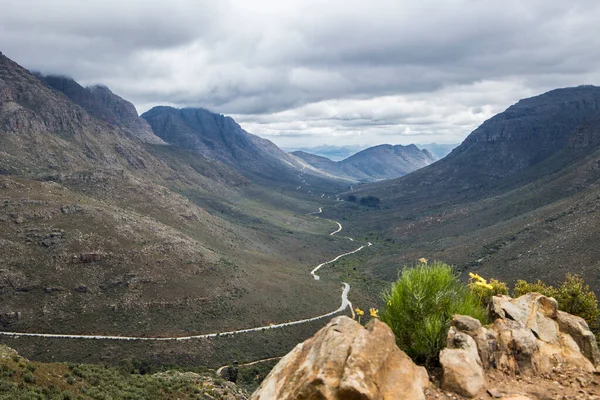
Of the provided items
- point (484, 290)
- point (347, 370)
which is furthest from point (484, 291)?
point (347, 370)

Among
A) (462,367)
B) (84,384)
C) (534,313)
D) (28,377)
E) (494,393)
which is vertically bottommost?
(84,384)

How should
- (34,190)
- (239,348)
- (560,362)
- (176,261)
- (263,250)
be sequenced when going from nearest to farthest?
(560,362), (239,348), (176,261), (34,190), (263,250)

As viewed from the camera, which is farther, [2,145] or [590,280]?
[2,145]

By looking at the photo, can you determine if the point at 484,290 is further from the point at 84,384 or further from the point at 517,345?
the point at 84,384

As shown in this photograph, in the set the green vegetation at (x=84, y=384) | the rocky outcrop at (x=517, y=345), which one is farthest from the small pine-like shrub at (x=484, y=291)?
the green vegetation at (x=84, y=384)

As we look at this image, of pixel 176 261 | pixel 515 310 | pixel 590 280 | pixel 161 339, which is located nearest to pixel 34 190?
pixel 176 261

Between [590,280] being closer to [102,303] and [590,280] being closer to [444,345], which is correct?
[444,345]

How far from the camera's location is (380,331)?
12.1 meters

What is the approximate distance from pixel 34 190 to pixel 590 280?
129 metres

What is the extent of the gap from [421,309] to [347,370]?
4.98m

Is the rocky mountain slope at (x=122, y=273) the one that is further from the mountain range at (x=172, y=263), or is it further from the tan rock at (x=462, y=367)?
the tan rock at (x=462, y=367)

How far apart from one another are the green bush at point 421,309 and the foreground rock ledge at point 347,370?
65.5 inches

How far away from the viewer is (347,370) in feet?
34.2

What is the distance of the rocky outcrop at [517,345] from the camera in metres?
12.4
